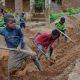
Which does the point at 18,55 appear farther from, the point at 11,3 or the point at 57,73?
the point at 11,3

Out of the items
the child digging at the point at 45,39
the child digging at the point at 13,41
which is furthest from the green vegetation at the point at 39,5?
the child digging at the point at 13,41

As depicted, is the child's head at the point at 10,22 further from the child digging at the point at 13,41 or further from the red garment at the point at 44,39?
the red garment at the point at 44,39

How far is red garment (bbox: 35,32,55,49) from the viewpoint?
895 cm

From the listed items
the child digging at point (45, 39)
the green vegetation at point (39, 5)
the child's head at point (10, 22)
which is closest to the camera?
the child's head at point (10, 22)

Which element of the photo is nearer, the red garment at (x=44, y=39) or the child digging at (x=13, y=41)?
the child digging at (x=13, y=41)

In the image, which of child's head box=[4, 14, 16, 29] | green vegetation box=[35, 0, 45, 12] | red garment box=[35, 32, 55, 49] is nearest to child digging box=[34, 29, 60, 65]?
red garment box=[35, 32, 55, 49]

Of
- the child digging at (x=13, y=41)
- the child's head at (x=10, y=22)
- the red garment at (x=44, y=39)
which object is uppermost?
the child's head at (x=10, y=22)

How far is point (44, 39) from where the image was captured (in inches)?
357

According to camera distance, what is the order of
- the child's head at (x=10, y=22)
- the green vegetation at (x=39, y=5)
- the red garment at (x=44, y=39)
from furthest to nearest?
1. the green vegetation at (x=39, y=5)
2. the red garment at (x=44, y=39)
3. the child's head at (x=10, y=22)

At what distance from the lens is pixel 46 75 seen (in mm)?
7656

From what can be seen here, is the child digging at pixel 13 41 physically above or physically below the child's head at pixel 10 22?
below

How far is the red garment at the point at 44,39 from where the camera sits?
8946mm

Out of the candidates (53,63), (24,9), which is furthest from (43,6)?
(53,63)

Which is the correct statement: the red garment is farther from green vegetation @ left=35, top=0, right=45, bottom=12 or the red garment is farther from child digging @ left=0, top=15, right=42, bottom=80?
green vegetation @ left=35, top=0, right=45, bottom=12
